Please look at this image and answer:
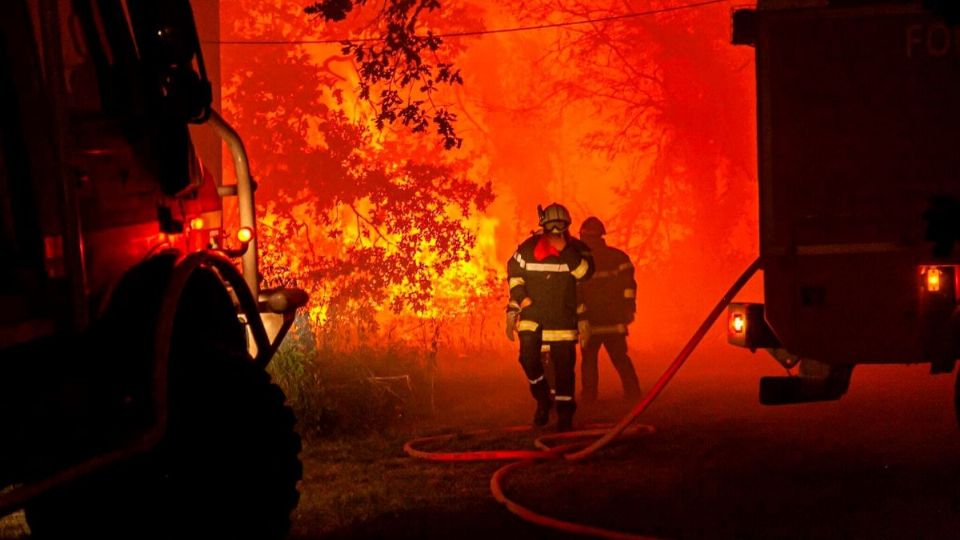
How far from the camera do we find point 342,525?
7297 mm

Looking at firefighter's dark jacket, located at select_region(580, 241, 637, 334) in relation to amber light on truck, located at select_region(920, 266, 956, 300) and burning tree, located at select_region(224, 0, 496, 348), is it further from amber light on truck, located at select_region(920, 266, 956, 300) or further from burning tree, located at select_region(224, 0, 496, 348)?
burning tree, located at select_region(224, 0, 496, 348)

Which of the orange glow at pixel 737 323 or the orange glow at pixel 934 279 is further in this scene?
the orange glow at pixel 737 323

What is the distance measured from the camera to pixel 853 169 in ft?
27.9

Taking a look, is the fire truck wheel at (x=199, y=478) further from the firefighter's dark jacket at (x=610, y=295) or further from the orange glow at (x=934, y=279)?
the firefighter's dark jacket at (x=610, y=295)

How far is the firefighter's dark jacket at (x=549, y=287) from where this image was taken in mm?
10734

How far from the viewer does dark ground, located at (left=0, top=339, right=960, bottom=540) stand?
276 inches

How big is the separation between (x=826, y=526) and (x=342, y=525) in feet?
8.66

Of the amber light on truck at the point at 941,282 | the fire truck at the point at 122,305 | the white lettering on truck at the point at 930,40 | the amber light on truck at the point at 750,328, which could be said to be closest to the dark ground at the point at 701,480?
the amber light on truck at the point at 750,328

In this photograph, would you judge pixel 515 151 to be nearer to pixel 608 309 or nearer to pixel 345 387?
pixel 608 309

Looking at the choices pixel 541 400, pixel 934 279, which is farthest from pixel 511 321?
pixel 934 279

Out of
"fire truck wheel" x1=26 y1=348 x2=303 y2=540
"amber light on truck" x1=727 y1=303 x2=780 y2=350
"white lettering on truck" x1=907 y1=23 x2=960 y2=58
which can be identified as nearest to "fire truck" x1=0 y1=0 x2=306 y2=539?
"fire truck wheel" x1=26 y1=348 x2=303 y2=540

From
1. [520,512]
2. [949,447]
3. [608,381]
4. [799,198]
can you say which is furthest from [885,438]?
[608,381]

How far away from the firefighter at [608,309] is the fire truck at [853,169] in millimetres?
4153

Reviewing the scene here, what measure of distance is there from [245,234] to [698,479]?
12.4ft
